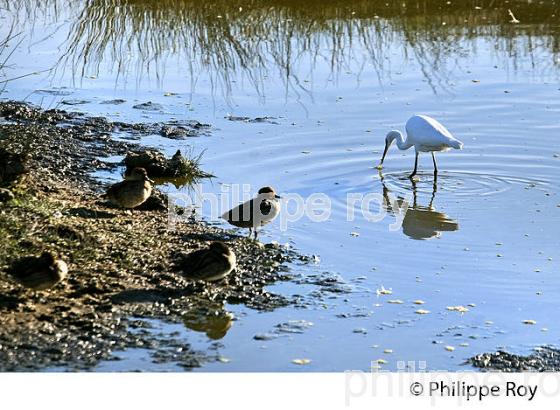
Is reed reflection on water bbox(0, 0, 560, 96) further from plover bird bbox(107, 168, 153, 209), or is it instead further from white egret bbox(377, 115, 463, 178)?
plover bird bbox(107, 168, 153, 209)

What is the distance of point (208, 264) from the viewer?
8258 millimetres

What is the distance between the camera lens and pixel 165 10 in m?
18.9

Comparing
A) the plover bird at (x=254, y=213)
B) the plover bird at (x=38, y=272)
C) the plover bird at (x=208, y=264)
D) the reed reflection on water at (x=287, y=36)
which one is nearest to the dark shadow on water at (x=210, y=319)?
the plover bird at (x=208, y=264)

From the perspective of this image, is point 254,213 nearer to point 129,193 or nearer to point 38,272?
point 129,193

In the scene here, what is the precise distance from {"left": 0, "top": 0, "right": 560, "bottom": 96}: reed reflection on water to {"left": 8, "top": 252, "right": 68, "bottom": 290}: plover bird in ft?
26.2

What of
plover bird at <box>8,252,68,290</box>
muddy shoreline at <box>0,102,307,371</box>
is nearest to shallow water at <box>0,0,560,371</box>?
muddy shoreline at <box>0,102,307,371</box>

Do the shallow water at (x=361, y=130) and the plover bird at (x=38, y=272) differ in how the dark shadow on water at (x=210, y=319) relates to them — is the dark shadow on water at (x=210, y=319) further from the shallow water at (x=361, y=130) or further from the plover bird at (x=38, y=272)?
the plover bird at (x=38, y=272)

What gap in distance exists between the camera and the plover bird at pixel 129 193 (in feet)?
33.2

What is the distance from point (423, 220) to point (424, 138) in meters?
1.67

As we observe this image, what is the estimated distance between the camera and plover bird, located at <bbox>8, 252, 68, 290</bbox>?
7.66 meters

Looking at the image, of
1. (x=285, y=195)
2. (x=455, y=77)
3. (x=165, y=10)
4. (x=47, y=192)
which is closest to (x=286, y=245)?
(x=285, y=195)

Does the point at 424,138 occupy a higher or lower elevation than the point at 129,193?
higher

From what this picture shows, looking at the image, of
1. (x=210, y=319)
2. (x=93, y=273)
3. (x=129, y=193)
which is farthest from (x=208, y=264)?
(x=129, y=193)

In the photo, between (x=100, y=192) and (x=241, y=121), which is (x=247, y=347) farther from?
(x=241, y=121)
